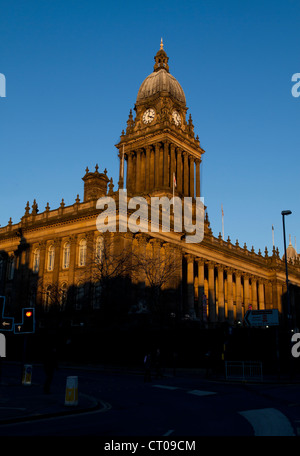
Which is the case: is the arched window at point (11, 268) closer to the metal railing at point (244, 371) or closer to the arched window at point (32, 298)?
the arched window at point (32, 298)

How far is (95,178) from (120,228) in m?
19.2

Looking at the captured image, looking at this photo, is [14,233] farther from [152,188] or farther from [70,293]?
[152,188]

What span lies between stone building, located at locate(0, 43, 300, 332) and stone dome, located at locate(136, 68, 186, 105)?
219mm

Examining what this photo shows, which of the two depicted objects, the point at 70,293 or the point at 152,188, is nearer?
the point at 70,293

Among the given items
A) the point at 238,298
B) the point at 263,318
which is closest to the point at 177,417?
the point at 263,318

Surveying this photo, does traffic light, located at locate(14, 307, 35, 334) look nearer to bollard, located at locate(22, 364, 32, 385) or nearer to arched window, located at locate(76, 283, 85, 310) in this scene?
bollard, located at locate(22, 364, 32, 385)

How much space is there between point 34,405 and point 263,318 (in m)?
20.1

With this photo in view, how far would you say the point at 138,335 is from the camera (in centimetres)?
4009

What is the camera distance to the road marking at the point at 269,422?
10.6m

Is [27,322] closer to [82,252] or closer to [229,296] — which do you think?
[82,252]

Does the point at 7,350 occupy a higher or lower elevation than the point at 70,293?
lower

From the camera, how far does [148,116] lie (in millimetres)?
80375
